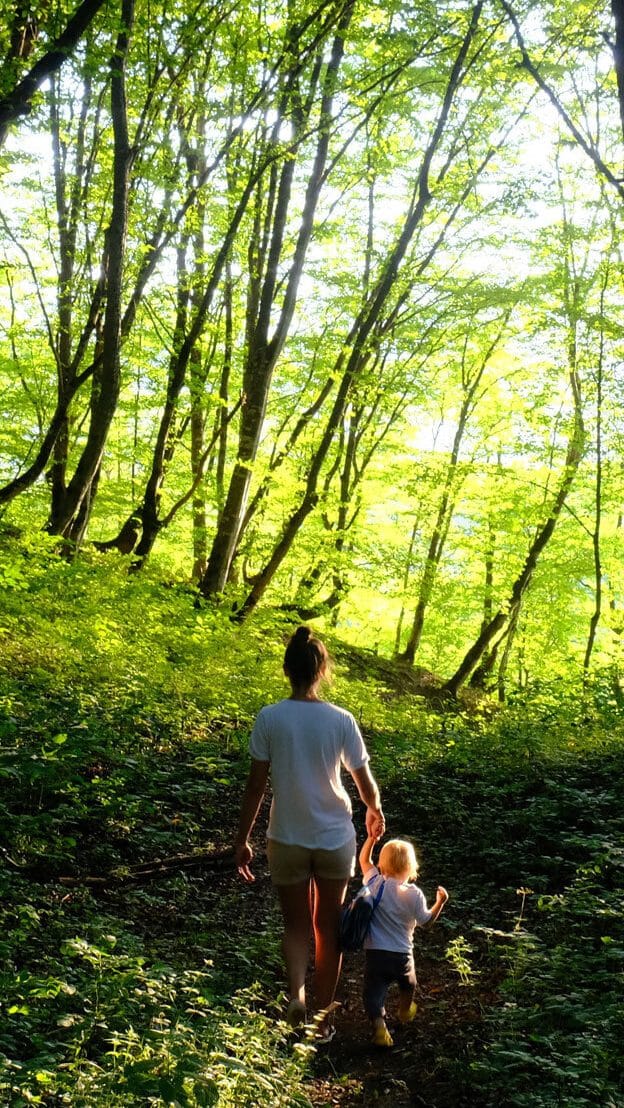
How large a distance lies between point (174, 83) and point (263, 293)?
2.92m

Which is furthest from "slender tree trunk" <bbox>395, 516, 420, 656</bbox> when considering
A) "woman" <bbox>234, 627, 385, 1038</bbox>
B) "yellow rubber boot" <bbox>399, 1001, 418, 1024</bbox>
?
"woman" <bbox>234, 627, 385, 1038</bbox>

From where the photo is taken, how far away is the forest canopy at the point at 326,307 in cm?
1060

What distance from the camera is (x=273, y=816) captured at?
13.3 feet

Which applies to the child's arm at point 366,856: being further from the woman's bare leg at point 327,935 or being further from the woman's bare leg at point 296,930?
the woman's bare leg at point 296,930

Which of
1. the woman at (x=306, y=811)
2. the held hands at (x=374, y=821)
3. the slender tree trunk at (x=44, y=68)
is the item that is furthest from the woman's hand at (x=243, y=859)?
the slender tree trunk at (x=44, y=68)

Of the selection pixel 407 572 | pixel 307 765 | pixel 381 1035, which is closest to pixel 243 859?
pixel 307 765

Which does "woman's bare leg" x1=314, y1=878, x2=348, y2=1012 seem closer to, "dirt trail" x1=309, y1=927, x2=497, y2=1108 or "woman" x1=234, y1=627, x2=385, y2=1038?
"woman" x1=234, y1=627, x2=385, y2=1038

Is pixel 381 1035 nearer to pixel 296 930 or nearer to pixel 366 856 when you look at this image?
pixel 296 930

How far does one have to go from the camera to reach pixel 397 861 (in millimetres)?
4547

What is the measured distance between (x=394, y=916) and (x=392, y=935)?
0.32ft

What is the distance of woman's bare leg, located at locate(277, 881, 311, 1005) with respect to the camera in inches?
158

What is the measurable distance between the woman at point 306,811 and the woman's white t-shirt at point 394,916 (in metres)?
0.28

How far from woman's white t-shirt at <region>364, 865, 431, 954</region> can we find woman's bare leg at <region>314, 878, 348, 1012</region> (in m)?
0.26

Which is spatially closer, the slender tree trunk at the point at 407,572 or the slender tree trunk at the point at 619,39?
the slender tree trunk at the point at 619,39
